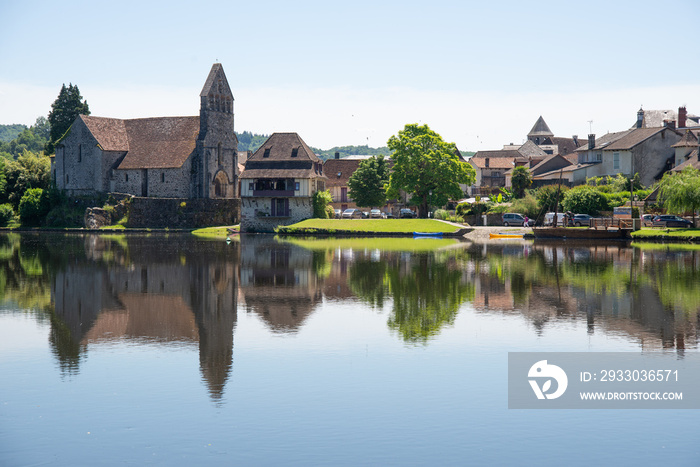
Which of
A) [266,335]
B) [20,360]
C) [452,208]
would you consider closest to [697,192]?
[452,208]

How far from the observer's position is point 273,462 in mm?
13812

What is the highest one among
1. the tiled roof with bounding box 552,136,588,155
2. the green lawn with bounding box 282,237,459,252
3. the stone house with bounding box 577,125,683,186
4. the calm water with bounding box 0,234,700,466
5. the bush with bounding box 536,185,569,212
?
the tiled roof with bounding box 552,136,588,155

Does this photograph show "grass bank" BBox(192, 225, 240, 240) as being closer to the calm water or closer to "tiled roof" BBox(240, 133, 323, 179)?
"tiled roof" BBox(240, 133, 323, 179)

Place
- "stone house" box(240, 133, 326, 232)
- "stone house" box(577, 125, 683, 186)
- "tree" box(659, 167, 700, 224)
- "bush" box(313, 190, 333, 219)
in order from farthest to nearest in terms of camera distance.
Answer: "stone house" box(577, 125, 683, 186), "bush" box(313, 190, 333, 219), "stone house" box(240, 133, 326, 232), "tree" box(659, 167, 700, 224)

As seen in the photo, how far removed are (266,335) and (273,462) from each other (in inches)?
423

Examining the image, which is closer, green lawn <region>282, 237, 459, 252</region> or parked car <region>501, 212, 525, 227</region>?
green lawn <region>282, 237, 459, 252</region>

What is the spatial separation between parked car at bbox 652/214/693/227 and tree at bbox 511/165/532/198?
26499mm

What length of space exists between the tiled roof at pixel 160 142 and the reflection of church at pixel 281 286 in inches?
1874

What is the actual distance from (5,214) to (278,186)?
40.4 m

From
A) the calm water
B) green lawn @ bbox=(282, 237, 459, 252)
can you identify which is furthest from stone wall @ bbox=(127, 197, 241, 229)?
the calm water

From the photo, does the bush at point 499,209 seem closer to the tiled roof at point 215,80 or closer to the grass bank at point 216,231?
the grass bank at point 216,231

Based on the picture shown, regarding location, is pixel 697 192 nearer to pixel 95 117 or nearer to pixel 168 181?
pixel 168 181

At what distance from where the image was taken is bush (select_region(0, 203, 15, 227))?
337 feet

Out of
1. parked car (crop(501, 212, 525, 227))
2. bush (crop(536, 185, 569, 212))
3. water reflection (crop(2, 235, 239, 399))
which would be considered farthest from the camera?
bush (crop(536, 185, 569, 212))
